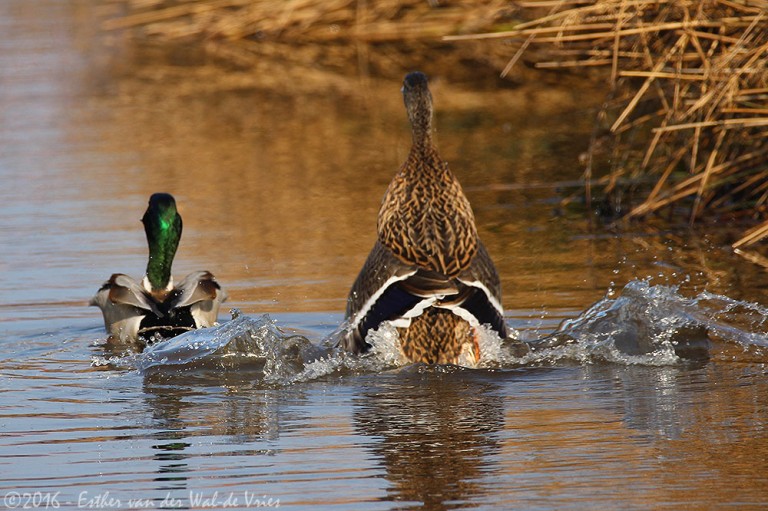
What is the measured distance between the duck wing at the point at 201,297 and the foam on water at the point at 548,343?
34 centimetres

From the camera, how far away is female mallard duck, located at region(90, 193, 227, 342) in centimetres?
745

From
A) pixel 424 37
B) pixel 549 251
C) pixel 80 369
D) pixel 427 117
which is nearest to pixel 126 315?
pixel 80 369

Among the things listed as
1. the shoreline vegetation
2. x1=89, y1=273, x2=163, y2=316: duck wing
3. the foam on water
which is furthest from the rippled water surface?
the shoreline vegetation

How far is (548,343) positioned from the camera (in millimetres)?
6684

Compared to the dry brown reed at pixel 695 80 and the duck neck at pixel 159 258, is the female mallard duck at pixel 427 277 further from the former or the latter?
the dry brown reed at pixel 695 80

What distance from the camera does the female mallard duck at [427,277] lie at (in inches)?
244

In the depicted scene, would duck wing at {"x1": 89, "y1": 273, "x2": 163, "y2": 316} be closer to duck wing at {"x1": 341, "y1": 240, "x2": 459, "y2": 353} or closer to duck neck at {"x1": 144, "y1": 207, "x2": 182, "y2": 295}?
duck neck at {"x1": 144, "y1": 207, "x2": 182, "y2": 295}

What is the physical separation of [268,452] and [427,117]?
253 centimetres

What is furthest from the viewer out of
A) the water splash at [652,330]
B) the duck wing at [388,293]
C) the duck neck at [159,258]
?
the duck neck at [159,258]

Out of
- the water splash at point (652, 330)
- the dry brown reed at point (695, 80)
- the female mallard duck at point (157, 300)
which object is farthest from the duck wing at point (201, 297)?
the dry brown reed at point (695, 80)

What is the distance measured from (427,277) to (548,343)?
821 mm

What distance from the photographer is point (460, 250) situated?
20.8 ft

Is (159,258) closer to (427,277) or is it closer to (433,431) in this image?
(427,277)

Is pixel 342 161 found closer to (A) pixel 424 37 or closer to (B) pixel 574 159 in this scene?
(B) pixel 574 159
